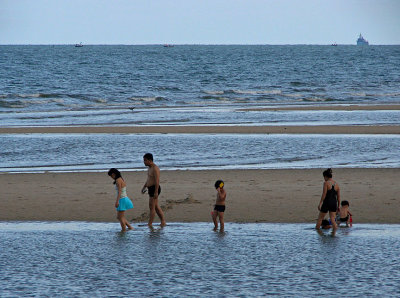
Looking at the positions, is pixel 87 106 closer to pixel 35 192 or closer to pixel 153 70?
pixel 35 192

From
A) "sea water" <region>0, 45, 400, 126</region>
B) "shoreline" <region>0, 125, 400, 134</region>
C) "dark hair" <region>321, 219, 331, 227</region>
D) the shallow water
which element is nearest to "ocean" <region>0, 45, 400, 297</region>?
the shallow water

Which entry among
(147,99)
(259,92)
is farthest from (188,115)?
(259,92)

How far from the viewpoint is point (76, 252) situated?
1138cm

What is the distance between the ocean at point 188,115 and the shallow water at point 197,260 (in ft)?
26.7

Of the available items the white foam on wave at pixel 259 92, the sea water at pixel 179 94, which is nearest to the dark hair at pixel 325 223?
the sea water at pixel 179 94

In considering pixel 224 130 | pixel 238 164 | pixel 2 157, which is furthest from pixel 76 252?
pixel 224 130

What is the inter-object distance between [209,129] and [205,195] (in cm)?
1611

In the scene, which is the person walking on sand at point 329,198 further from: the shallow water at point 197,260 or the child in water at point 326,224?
the shallow water at point 197,260

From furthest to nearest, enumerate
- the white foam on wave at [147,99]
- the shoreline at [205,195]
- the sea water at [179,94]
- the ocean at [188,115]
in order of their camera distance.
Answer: the white foam on wave at [147,99]
the sea water at [179,94]
the ocean at [188,115]
the shoreline at [205,195]

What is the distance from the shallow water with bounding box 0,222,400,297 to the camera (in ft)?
30.2

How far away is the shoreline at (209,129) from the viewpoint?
30.8 meters

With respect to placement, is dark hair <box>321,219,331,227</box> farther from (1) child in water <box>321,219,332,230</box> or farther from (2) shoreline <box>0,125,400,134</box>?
(2) shoreline <box>0,125,400,134</box>

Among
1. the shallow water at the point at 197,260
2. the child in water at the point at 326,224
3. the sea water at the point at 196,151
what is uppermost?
the sea water at the point at 196,151

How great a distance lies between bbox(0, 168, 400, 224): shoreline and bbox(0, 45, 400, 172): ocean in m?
2.11
